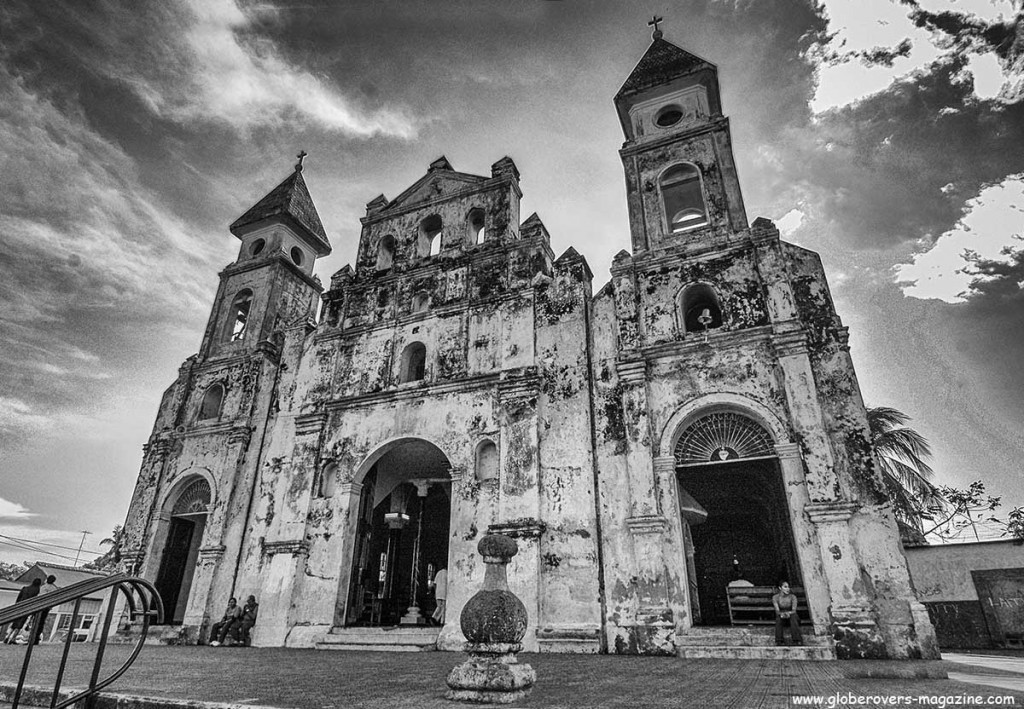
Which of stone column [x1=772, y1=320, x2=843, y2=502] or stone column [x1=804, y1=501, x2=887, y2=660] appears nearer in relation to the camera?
stone column [x1=804, y1=501, x2=887, y2=660]

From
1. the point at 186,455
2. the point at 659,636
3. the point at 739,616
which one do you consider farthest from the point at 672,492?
the point at 186,455

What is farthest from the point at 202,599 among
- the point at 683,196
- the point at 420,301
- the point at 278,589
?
the point at 683,196

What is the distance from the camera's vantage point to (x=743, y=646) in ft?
26.9

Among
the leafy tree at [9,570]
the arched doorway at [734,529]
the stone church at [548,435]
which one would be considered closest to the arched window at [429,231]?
the stone church at [548,435]

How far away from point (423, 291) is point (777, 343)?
8970 millimetres

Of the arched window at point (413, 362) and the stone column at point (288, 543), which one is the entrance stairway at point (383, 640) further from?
the arched window at point (413, 362)

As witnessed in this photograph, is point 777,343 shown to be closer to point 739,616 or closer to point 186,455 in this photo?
point 739,616

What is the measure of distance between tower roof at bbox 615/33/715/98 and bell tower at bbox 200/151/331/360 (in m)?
12.3

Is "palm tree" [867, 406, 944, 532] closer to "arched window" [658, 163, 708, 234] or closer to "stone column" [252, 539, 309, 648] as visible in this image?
"arched window" [658, 163, 708, 234]

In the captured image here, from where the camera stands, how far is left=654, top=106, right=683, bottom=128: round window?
15.0 meters

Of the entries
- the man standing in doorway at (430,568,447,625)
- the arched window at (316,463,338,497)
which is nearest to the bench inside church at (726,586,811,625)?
the man standing in doorway at (430,568,447,625)

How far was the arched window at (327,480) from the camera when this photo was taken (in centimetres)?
1295

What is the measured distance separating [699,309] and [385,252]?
A: 936 cm

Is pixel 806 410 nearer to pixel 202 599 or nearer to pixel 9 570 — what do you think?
pixel 202 599
